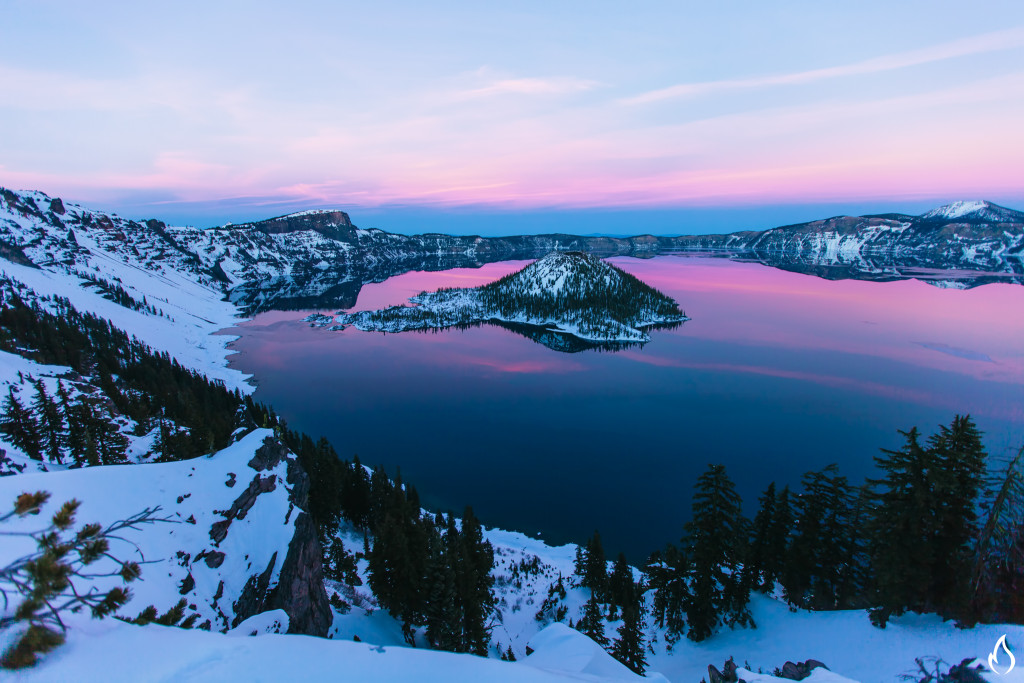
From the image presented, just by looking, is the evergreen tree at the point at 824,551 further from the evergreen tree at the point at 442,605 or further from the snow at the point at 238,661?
the snow at the point at 238,661

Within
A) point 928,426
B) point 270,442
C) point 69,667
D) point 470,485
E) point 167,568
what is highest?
point 69,667

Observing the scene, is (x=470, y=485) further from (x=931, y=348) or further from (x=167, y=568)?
(x=931, y=348)

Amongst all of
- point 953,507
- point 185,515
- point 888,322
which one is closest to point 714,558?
point 953,507

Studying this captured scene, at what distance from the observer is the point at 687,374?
326 feet

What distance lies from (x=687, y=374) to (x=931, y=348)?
206 ft

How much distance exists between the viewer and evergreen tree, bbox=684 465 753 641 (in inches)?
974

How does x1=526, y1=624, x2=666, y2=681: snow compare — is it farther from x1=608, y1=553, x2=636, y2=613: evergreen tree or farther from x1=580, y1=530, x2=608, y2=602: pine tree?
x1=580, y1=530, x2=608, y2=602: pine tree

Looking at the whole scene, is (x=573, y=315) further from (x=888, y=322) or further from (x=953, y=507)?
(x=953, y=507)

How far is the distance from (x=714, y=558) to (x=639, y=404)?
60.8 meters

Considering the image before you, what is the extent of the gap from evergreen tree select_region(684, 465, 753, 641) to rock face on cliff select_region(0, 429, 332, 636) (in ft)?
→ 72.5

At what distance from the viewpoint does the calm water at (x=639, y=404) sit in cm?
5606

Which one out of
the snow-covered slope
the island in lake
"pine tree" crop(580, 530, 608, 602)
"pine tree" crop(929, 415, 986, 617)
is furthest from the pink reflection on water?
the snow-covered slope

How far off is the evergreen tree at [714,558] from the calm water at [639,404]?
20.3 meters

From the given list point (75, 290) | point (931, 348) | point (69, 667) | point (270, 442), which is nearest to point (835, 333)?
point (931, 348)
